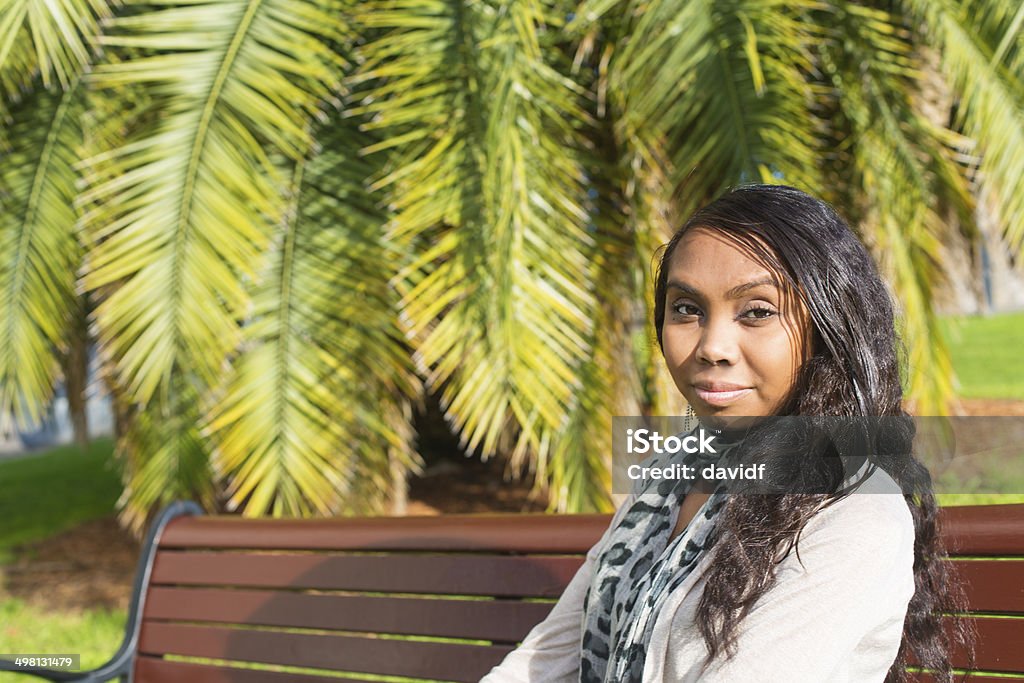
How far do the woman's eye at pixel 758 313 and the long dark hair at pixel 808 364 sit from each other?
1.4 inches

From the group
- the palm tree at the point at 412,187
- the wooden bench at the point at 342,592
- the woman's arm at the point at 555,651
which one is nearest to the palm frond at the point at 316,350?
the palm tree at the point at 412,187

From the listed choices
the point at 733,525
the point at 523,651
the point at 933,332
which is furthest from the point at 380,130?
the point at 733,525

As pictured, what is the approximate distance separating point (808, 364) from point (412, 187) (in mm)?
2682

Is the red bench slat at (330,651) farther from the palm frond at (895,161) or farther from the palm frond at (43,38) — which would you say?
the palm frond at (895,161)

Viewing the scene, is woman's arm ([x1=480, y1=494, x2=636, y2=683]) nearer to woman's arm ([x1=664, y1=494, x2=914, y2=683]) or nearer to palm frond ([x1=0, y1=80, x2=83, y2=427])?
woman's arm ([x1=664, y1=494, x2=914, y2=683])

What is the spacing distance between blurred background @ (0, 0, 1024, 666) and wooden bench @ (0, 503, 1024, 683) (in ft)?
3.50

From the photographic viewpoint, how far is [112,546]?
23.9ft

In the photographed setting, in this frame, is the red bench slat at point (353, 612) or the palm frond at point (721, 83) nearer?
the red bench slat at point (353, 612)

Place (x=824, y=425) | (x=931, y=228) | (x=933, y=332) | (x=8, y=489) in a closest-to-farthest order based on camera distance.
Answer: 1. (x=824, y=425)
2. (x=933, y=332)
3. (x=931, y=228)
4. (x=8, y=489)

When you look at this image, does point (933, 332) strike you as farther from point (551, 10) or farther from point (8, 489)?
point (8, 489)

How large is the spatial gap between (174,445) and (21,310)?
847 mm

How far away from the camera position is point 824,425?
1251 mm

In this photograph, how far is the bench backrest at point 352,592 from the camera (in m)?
2.20

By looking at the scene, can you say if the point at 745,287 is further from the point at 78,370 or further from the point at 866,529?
the point at 78,370
